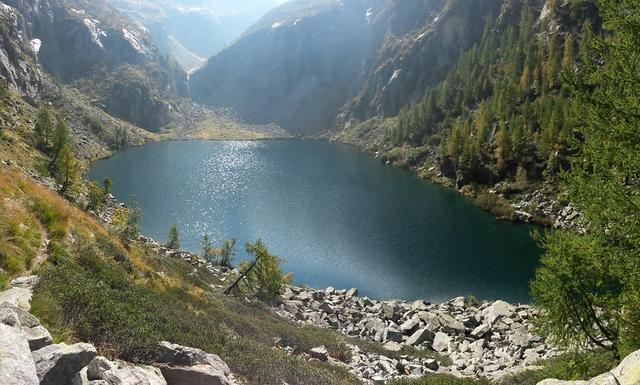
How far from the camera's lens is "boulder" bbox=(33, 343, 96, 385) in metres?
9.10

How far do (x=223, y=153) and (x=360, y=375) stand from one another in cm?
16792

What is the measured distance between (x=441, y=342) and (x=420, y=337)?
1858 millimetres

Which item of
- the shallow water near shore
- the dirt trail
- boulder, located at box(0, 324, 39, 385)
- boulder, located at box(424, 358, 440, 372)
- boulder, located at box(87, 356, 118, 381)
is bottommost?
boulder, located at box(0, 324, 39, 385)

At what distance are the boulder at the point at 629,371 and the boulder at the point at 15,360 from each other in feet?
37.2

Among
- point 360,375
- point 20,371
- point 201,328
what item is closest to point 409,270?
point 360,375

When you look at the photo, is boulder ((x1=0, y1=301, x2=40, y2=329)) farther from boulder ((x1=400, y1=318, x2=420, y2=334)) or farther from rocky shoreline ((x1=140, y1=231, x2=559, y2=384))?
boulder ((x1=400, y1=318, x2=420, y2=334))

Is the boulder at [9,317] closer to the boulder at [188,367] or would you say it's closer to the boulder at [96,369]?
the boulder at [96,369]

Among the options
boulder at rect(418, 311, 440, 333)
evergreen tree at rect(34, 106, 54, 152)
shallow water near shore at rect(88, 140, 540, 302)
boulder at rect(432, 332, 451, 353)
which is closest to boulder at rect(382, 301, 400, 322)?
boulder at rect(418, 311, 440, 333)

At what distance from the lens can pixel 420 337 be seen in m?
40.9

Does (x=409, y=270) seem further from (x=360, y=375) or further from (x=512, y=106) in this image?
(x=512, y=106)

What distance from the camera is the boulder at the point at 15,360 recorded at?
7531 mm

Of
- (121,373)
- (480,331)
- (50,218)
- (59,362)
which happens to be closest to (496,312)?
(480,331)

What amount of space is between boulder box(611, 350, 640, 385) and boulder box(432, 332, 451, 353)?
31.1 metres

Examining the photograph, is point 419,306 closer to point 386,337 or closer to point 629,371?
point 386,337
